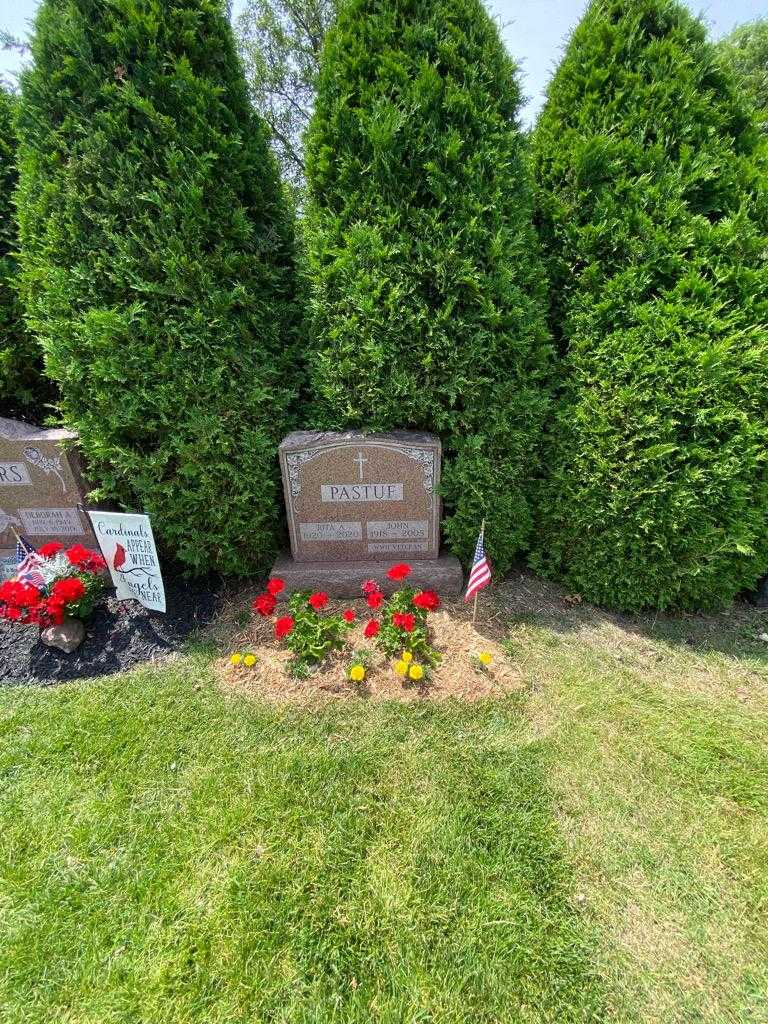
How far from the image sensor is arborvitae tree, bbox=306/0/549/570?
2834mm

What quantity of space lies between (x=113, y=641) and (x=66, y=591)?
0.47m

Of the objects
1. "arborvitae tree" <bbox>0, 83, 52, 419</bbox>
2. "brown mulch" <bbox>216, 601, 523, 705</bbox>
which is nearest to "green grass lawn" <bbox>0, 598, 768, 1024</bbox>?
"brown mulch" <bbox>216, 601, 523, 705</bbox>

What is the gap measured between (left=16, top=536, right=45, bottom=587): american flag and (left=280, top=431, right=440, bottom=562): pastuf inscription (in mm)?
1768

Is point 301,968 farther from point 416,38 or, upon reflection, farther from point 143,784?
point 416,38

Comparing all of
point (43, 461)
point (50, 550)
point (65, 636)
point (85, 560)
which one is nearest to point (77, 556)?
point (85, 560)

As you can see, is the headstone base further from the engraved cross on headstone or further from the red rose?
the red rose

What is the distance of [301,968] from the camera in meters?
1.65

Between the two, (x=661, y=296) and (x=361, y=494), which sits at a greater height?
(x=661, y=296)

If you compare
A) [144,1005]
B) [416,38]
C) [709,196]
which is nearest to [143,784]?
[144,1005]

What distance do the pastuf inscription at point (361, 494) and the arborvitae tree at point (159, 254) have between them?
27 cm

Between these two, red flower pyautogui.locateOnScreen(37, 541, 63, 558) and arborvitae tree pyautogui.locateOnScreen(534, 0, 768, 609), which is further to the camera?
red flower pyautogui.locateOnScreen(37, 541, 63, 558)

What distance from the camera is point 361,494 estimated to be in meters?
3.41

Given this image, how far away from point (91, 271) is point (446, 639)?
10.8ft

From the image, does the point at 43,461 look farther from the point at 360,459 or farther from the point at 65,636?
the point at 360,459
